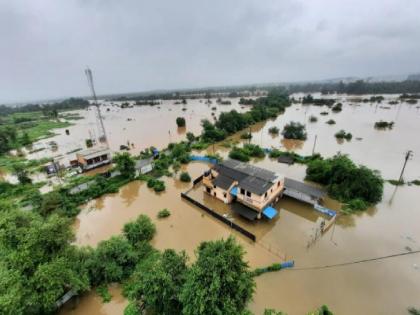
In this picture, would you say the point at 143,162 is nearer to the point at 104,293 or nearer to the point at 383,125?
the point at 104,293

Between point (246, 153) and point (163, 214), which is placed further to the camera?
point (246, 153)

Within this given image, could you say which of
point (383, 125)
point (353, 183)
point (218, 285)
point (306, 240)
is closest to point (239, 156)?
point (353, 183)

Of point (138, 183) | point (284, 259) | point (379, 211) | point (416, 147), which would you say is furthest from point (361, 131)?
point (138, 183)

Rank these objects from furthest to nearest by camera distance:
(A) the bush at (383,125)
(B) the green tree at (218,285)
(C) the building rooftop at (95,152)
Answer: (A) the bush at (383,125) → (C) the building rooftop at (95,152) → (B) the green tree at (218,285)

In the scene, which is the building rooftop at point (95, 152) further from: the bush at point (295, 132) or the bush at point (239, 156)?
the bush at point (295, 132)

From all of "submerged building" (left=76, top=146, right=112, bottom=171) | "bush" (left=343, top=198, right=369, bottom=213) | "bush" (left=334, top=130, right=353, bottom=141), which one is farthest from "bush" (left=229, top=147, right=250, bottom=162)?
"bush" (left=334, top=130, right=353, bottom=141)

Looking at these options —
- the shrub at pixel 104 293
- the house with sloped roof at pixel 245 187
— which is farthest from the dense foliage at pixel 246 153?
the shrub at pixel 104 293
